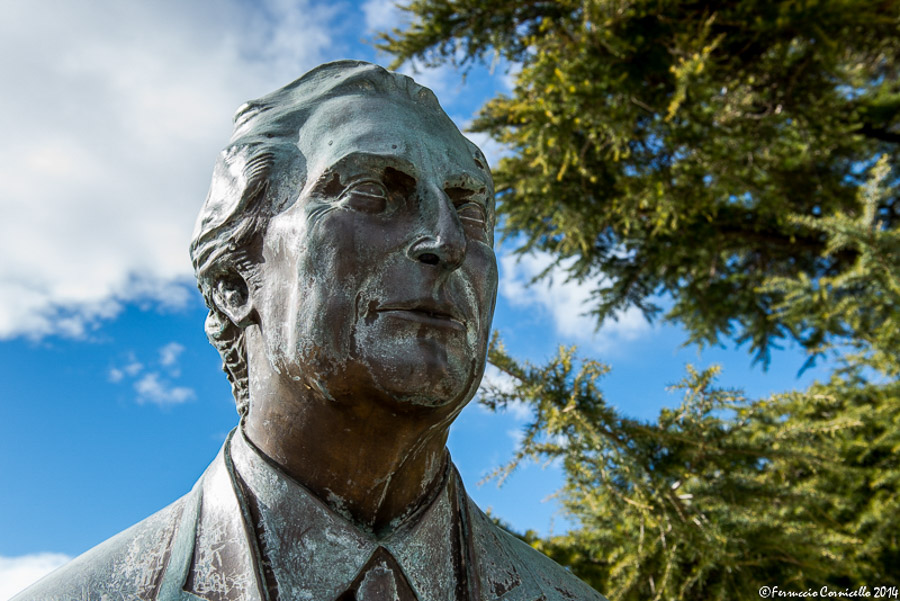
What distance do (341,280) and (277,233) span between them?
0.19m

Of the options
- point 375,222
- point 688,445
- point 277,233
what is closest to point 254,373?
point 277,233

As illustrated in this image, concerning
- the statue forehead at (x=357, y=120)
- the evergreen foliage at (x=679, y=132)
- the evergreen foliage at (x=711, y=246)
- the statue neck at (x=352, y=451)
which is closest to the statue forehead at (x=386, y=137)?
the statue forehead at (x=357, y=120)

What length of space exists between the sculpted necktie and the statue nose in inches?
20.9

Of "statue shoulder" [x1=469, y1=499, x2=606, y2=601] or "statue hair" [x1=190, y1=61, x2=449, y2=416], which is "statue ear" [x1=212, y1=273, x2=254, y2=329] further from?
"statue shoulder" [x1=469, y1=499, x2=606, y2=601]

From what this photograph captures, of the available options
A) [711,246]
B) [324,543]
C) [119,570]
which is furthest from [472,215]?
[711,246]

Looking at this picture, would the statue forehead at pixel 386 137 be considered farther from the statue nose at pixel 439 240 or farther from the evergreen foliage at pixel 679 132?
the evergreen foliage at pixel 679 132

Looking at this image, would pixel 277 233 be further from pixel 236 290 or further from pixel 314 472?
pixel 314 472

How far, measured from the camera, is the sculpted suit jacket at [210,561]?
4.59 feet

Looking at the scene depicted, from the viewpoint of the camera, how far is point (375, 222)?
59.9 inches

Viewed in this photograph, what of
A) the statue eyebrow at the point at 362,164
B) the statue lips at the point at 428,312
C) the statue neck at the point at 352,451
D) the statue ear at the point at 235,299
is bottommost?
the statue neck at the point at 352,451

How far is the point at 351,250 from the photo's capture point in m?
1.48

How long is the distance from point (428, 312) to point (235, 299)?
16.7 inches

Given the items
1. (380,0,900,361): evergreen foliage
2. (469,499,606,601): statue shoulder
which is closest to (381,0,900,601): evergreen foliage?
(380,0,900,361): evergreen foliage

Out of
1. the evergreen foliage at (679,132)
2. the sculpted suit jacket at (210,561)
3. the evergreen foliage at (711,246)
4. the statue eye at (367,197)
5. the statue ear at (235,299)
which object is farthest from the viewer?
the evergreen foliage at (679,132)
